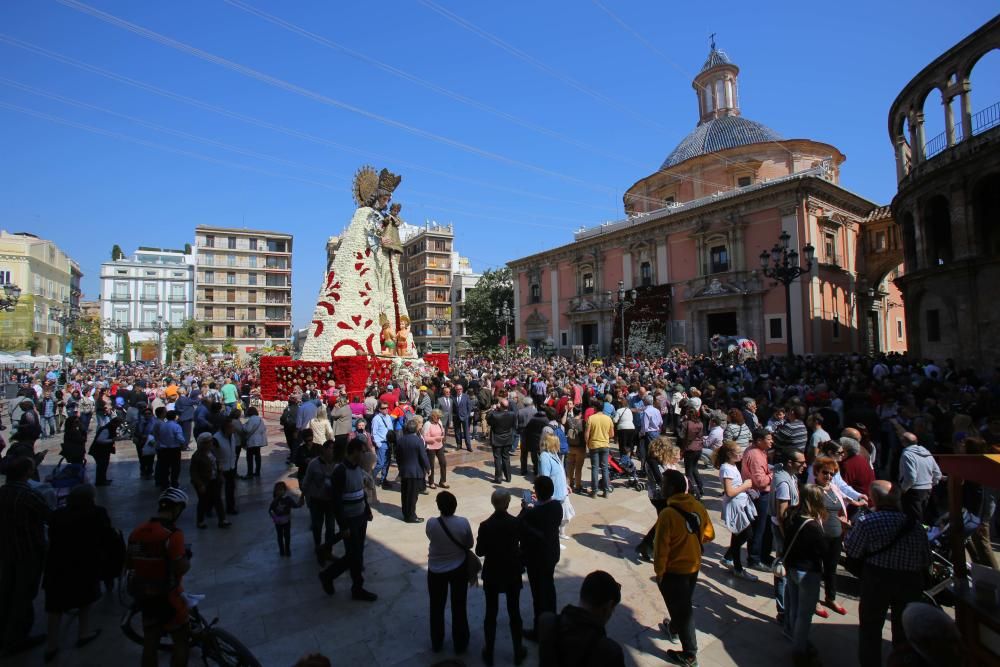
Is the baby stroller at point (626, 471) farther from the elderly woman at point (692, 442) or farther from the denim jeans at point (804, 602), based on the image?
the denim jeans at point (804, 602)

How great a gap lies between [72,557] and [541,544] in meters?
3.64

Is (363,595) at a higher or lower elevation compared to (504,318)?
lower

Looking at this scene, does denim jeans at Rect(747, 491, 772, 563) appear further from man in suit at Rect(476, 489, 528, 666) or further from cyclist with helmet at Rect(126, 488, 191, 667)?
cyclist with helmet at Rect(126, 488, 191, 667)

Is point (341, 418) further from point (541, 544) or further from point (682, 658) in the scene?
point (682, 658)

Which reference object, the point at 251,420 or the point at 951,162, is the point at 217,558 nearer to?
the point at 251,420

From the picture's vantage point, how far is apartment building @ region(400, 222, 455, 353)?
56625 mm

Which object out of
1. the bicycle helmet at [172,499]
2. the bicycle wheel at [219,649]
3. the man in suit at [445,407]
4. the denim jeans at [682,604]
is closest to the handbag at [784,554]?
the denim jeans at [682,604]

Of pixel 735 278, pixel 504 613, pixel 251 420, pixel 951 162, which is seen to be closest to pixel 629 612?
pixel 504 613

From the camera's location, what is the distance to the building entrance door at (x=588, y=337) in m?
34.1

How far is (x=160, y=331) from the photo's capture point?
43875 millimetres

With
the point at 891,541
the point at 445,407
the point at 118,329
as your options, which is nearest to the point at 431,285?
the point at 118,329

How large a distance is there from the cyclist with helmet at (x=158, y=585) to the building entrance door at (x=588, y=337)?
3176 cm

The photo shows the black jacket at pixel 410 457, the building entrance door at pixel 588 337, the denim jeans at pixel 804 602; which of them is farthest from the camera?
the building entrance door at pixel 588 337

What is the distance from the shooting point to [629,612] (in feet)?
14.1
